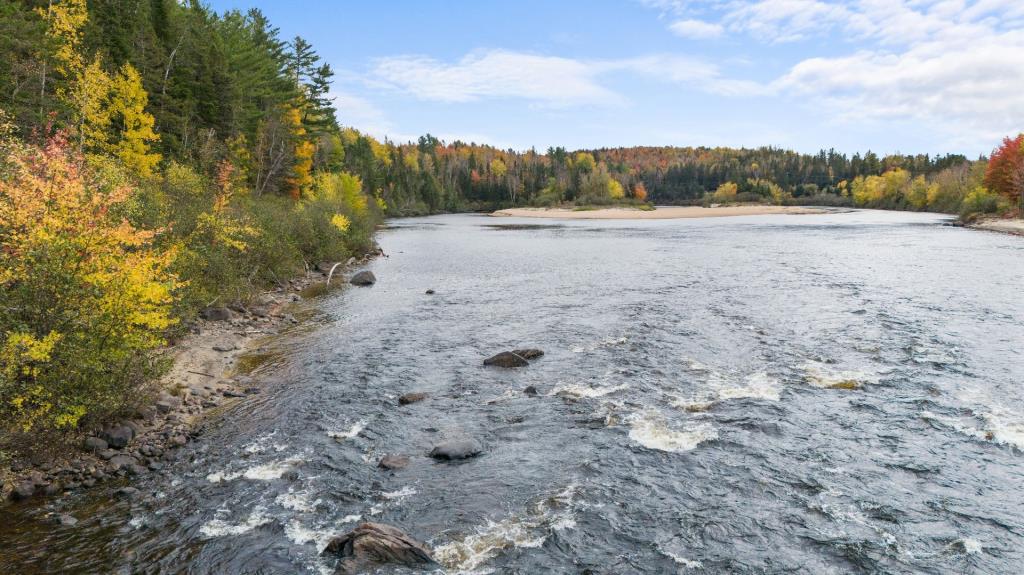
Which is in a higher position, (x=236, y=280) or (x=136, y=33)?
(x=136, y=33)

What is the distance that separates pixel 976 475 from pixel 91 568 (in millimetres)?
18714

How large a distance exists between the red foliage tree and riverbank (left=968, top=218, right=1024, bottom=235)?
10519mm

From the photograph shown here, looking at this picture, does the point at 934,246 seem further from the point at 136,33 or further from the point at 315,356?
the point at 136,33

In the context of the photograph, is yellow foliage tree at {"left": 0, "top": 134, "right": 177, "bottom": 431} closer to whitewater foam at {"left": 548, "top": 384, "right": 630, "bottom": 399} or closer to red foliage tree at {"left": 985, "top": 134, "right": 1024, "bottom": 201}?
whitewater foam at {"left": 548, "top": 384, "right": 630, "bottom": 399}

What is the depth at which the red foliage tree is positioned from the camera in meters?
95.4

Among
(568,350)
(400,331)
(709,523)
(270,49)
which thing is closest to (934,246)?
(568,350)

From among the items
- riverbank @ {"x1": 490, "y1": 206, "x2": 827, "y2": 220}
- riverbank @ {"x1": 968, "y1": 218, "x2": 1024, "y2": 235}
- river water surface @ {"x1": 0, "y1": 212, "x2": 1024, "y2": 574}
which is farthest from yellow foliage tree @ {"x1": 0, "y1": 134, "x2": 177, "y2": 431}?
riverbank @ {"x1": 490, "y1": 206, "x2": 827, "y2": 220}

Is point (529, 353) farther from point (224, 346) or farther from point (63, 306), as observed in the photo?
point (63, 306)

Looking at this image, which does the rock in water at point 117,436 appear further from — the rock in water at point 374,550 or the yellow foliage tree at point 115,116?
the yellow foliage tree at point 115,116

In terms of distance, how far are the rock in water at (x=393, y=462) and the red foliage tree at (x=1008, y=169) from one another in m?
118

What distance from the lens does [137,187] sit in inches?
1012

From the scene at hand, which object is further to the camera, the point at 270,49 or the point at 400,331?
the point at 270,49

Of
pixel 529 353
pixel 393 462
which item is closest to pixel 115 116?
pixel 529 353

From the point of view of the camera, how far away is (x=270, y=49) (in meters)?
81.9
